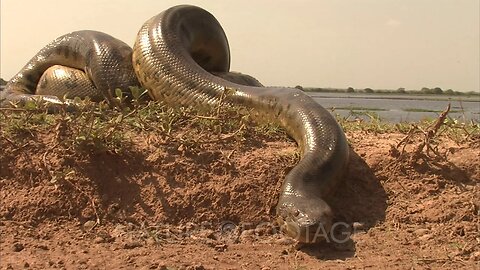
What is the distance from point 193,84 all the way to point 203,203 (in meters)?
2.64

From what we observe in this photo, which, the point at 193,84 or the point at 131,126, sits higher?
the point at 193,84

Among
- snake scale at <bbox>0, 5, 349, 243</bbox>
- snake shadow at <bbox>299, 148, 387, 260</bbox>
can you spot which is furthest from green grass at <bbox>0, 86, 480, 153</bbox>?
snake shadow at <bbox>299, 148, 387, 260</bbox>

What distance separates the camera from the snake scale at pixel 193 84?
4953 millimetres

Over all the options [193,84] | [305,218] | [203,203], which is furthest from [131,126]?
[305,218]

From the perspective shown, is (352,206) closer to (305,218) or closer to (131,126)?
(305,218)

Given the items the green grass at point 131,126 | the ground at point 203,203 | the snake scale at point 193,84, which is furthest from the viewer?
the green grass at point 131,126

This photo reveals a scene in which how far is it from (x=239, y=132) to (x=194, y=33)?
10.8 ft

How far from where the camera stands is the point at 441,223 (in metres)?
4.87

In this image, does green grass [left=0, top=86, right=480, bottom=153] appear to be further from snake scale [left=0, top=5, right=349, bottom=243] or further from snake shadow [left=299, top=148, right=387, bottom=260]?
snake shadow [left=299, top=148, right=387, bottom=260]

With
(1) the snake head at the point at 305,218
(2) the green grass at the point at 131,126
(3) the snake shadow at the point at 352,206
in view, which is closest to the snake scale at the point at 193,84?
(1) the snake head at the point at 305,218

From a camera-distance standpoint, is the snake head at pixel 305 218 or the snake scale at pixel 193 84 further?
the snake scale at pixel 193 84

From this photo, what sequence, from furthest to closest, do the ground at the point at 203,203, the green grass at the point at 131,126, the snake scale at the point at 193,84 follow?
the green grass at the point at 131,126 < the snake scale at the point at 193,84 < the ground at the point at 203,203

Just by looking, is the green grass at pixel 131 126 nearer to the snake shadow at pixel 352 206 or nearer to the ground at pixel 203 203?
the ground at pixel 203 203

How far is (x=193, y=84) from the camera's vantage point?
7.23 m
